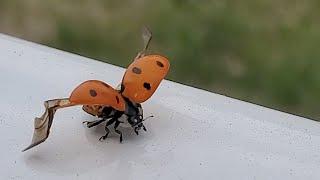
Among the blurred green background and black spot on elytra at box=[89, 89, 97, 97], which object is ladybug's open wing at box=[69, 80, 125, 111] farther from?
the blurred green background

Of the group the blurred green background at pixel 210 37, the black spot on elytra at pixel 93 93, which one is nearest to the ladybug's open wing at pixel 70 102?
the black spot on elytra at pixel 93 93

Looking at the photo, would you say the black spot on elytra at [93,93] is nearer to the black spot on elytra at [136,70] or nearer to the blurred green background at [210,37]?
the black spot on elytra at [136,70]

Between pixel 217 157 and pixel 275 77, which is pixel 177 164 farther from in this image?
pixel 275 77

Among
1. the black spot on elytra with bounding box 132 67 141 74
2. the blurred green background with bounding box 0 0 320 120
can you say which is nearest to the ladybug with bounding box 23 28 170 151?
the black spot on elytra with bounding box 132 67 141 74

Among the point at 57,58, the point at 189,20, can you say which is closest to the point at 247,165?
the point at 57,58

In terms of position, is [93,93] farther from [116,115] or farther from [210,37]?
[210,37]

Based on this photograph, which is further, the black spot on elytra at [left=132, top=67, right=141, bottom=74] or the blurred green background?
the blurred green background
